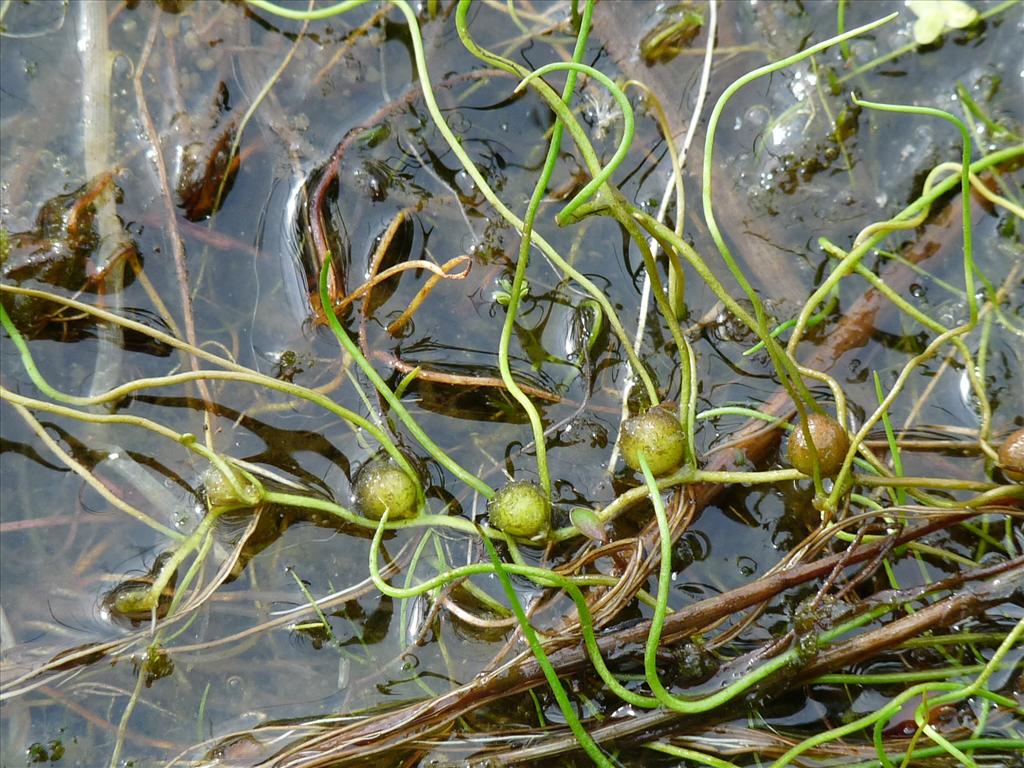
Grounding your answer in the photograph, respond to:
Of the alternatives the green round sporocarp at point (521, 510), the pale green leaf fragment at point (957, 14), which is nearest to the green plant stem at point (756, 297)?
the pale green leaf fragment at point (957, 14)

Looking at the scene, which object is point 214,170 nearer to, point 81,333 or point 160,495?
point 81,333

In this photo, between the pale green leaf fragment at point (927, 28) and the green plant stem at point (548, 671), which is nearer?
the green plant stem at point (548, 671)

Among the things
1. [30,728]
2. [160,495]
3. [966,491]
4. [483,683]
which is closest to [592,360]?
[483,683]

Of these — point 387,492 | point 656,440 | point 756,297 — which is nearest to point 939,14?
point 756,297

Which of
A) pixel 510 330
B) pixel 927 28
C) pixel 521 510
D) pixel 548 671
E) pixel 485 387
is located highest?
pixel 927 28

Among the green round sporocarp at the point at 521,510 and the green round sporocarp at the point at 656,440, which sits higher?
the green round sporocarp at the point at 656,440

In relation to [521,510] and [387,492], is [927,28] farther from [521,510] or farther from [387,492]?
[387,492]

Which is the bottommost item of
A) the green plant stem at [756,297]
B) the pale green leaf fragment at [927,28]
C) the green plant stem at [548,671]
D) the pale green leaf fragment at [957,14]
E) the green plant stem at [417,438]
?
the green plant stem at [548,671]

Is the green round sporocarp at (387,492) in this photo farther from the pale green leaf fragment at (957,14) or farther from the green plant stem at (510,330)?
the pale green leaf fragment at (957,14)

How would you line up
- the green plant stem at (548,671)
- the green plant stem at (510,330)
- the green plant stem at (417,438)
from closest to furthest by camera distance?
1. the green plant stem at (548,671)
2. the green plant stem at (510,330)
3. the green plant stem at (417,438)
